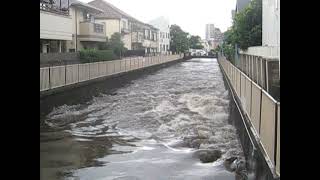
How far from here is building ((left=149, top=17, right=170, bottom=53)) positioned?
68188mm

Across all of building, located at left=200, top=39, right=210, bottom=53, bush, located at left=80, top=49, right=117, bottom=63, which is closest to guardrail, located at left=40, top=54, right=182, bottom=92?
bush, located at left=80, top=49, right=117, bottom=63

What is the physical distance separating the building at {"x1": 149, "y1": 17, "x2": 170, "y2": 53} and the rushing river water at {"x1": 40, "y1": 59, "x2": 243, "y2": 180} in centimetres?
5032

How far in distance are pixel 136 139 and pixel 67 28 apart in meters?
16.1

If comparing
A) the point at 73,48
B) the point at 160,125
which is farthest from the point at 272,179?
the point at 73,48

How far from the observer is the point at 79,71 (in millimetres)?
19250

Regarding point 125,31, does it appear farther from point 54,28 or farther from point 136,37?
point 54,28

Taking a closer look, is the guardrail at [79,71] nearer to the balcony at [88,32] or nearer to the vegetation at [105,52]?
the vegetation at [105,52]

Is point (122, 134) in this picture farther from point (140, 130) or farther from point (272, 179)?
point (272, 179)

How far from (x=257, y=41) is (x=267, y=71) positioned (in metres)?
10.1

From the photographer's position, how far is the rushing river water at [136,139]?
23.8 feet

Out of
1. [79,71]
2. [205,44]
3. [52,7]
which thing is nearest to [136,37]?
[52,7]

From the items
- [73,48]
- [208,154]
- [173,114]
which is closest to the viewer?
[208,154]
